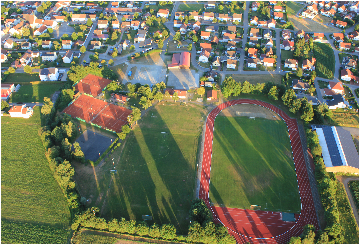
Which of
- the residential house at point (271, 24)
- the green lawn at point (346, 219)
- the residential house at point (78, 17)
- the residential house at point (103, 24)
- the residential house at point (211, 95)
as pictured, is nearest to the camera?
the green lawn at point (346, 219)

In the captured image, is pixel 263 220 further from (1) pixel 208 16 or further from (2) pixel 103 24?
(2) pixel 103 24

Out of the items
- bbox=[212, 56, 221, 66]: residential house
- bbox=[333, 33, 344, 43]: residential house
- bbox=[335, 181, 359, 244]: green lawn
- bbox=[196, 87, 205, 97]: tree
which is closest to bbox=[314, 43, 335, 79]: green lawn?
bbox=[333, 33, 344, 43]: residential house

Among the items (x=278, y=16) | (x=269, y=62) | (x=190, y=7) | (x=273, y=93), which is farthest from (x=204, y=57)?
(x=190, y=7)

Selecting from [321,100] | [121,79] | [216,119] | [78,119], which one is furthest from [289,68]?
[78,119]

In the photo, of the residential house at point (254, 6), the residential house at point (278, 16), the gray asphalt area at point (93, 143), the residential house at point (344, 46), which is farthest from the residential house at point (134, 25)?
the residential house at point (344, 46)

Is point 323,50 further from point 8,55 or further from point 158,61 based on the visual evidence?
point 8,55

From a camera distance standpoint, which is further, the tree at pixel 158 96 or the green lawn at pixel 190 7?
the green lawn at pixel 190 7

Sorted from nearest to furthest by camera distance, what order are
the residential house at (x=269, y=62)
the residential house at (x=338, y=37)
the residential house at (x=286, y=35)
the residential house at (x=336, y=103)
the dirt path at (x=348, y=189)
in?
1. the dirt path at (x=348, y=189)
2. the residential house at (x=336, y=103)
3. the residential house at (x=269, y=62)
4. the residential house at (x=338, y=37)
5. the residential house at (x=286, y=35)

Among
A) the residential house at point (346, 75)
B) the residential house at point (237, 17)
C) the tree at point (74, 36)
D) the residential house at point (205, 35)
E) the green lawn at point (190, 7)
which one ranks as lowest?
the residential house at point (346, 75)

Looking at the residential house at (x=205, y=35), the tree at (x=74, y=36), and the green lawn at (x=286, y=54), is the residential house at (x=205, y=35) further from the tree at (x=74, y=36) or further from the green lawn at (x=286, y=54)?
the tree at (x=74, y=36)
